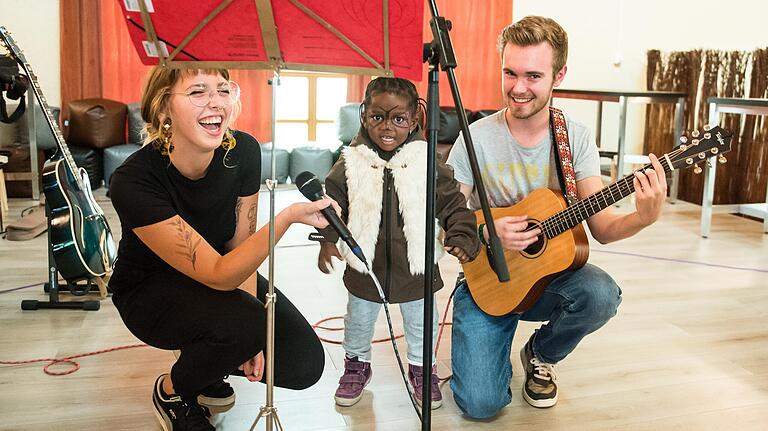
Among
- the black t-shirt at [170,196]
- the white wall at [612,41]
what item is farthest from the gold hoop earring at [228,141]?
the white wall at [612,41]

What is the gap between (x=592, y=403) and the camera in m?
2.40

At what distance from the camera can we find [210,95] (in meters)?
1.91

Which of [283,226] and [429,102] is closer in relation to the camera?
[429,102]

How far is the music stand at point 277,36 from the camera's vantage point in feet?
5.22

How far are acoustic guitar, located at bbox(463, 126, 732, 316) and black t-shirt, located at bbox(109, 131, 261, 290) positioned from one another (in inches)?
27.6

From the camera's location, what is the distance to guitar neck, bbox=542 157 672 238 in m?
2.08

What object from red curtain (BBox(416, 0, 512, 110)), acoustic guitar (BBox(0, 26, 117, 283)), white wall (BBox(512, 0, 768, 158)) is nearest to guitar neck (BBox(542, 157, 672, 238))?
acoustic guitar (BBox(0, 26, 117, 283))

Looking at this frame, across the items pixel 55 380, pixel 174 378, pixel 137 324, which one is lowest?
pixel 55 380

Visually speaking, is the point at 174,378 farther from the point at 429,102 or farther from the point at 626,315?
the point at 626,315

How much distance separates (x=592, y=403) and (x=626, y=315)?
926 millimetres

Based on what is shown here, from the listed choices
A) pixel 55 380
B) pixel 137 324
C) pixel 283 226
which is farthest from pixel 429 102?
pixel 55 380

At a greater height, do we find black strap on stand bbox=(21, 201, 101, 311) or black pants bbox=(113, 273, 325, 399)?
black pants bbox=(113, 273, 325, 399)

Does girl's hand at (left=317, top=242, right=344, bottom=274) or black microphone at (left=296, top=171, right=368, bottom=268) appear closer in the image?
black microphone at (left=296, top=171, right=368, bottom=268)

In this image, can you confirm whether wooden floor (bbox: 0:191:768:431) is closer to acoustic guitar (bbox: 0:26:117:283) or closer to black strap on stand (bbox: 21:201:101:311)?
black strap on stand (bbox: 21:201:101:311)
